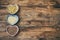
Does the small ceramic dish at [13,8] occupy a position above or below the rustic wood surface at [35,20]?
above

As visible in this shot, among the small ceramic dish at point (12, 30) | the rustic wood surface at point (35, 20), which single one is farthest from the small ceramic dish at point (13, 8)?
the small ceramic dish at point (12, 30)

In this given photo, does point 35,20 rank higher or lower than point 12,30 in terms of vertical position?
higher

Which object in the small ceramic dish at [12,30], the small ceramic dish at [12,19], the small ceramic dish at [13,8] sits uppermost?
the small ceramic dish at [13,8]

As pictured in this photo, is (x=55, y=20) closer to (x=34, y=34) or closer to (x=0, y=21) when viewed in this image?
(x=34, y=34)

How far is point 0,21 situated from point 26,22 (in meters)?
0.37

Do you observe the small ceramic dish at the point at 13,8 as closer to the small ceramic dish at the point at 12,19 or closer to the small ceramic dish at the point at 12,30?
the small ceramic dish at the point at 12,19

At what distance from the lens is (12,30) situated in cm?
217

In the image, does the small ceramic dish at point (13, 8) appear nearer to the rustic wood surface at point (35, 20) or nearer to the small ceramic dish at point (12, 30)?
the rustic wood surface at point (35, 20)

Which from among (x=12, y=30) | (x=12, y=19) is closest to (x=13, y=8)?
(x=12, y=19)

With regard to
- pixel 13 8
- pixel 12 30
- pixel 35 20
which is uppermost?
pixel 13 8

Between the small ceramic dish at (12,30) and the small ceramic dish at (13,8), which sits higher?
the small ceramic dish at (13,8)

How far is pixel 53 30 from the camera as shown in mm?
2178

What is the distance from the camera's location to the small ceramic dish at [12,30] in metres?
2.15

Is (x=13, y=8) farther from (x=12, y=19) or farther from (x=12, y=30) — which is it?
(x=12, y=30)
